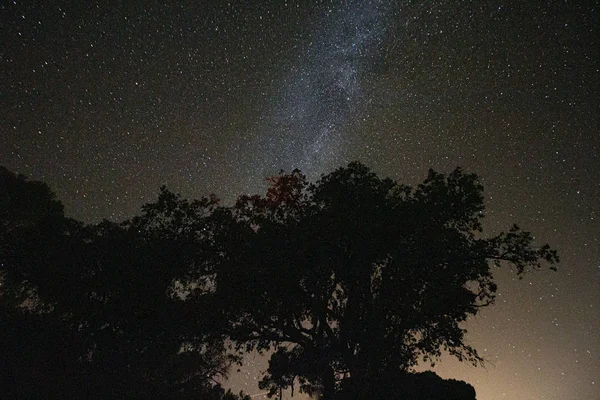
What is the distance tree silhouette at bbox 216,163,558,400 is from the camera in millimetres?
10266

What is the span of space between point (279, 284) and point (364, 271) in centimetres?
278

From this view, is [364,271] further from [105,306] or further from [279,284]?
[105,306]

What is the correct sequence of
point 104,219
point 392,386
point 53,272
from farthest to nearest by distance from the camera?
1. point 104,219
2. point 53,272
3. point 392,386

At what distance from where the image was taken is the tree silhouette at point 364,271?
10.3 meters

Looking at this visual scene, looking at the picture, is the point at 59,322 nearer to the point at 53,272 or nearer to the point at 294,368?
the point at 53,272

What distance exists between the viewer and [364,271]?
11.1 metres

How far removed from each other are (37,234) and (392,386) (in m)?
14.4

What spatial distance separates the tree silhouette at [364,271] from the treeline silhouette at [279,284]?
0.04 m

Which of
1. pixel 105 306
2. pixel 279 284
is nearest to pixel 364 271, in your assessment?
pixel 279 284

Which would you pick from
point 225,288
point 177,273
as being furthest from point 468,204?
point 177,273

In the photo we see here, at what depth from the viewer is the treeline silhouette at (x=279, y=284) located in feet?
34.1

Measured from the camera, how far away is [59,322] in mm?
14352

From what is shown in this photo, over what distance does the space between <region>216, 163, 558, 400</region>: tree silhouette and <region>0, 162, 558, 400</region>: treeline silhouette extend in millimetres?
44

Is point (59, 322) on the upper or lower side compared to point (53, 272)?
lower
